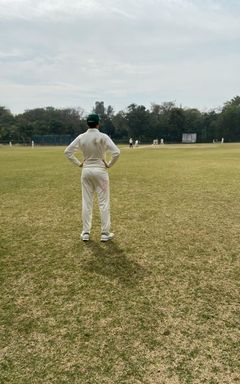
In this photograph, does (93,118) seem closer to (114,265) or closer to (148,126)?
(114,265)

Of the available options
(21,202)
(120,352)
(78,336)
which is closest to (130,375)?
(120,352)

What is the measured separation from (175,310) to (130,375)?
125cm

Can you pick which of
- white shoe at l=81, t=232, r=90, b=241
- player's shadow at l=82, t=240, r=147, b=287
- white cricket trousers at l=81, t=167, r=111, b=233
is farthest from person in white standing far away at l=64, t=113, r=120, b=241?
player's shadow at l=82, t=240, r=147, b=287

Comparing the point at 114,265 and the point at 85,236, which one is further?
the point at 85,236

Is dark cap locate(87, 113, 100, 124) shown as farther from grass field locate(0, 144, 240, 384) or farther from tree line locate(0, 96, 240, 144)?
tree line locate(0, 96, 240, 144)

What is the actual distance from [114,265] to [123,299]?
3.78 ft

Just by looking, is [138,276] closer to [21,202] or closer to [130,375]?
[130,375]

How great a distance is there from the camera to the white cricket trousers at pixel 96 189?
6477 millimetres

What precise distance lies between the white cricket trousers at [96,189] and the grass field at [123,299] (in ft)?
1.84

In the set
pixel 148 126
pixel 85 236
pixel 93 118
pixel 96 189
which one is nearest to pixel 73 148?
pixel 93 118

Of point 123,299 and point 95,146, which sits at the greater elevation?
point 95,146

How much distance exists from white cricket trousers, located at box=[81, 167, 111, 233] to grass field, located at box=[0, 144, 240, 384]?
560mm

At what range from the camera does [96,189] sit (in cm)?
669

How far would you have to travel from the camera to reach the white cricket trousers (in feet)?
21.2
